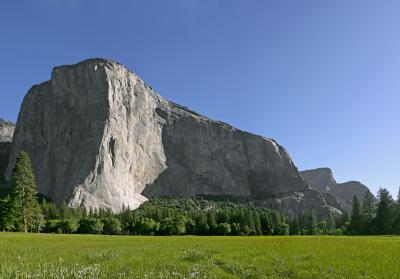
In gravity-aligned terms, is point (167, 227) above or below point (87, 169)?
below

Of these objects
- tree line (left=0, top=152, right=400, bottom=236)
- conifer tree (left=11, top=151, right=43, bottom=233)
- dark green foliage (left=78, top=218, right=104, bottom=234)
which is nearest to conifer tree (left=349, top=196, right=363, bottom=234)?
tree line (left=0, top=152, right=400, bottom=236)

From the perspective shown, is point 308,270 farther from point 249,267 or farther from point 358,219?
point 358,219

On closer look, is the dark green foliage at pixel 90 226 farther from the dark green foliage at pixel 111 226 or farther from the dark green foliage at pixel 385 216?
the dark green foliage at pixel 385 216

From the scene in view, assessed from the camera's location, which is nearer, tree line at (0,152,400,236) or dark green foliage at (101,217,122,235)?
tree line at (0,152,400,236)

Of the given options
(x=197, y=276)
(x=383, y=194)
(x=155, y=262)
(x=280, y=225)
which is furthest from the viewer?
(x=280, y=225)

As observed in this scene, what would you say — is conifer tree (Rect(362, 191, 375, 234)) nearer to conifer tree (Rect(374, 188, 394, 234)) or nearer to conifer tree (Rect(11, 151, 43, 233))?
conifer tree (Rect(374, 188, 394, 234))

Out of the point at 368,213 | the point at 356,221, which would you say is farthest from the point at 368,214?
the point at 356,221

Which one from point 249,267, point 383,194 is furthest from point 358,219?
point 249,267

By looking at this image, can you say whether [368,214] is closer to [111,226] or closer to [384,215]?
[384,215]

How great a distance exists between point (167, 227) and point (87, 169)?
81.7 meters

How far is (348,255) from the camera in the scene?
87.2 ft

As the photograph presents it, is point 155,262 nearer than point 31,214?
Yes

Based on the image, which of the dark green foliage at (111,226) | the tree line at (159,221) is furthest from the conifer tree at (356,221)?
the dark green foliage at (111,226)

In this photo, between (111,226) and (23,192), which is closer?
(23,192)
